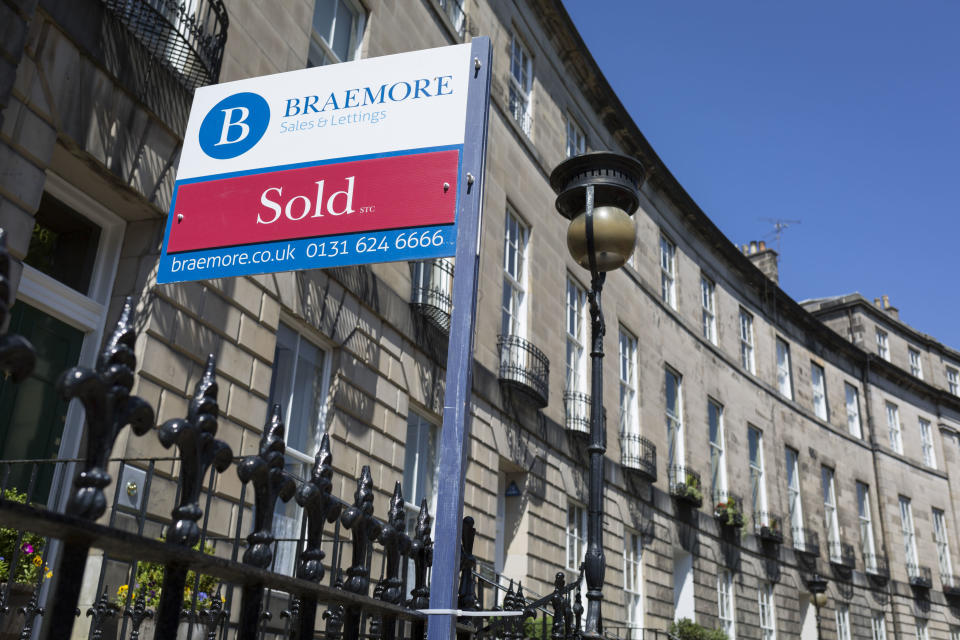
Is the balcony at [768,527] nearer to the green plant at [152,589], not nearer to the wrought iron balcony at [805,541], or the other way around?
the wrought iron balcony at [805,541]

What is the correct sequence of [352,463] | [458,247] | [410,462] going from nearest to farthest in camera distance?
[458,247] → [352,463] → [410,462]

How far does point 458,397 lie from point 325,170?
1.57 meters

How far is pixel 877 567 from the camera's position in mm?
31219

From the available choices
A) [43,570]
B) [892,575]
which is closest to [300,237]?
[43,570]

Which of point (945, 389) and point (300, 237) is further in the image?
point (945, 389)

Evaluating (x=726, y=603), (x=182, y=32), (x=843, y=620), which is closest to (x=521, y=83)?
(x=182, y=32)

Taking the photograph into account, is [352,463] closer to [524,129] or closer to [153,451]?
[153,451]

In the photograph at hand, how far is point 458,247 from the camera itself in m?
3.79

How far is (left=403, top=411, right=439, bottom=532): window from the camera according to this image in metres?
11.6

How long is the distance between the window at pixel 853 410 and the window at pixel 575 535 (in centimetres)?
2022

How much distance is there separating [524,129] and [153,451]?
11628 mm

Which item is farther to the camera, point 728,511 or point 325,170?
point 728,511

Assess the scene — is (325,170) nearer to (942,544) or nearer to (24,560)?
(24,560)

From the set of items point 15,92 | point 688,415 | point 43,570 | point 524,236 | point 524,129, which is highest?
Answer: point 524,129
